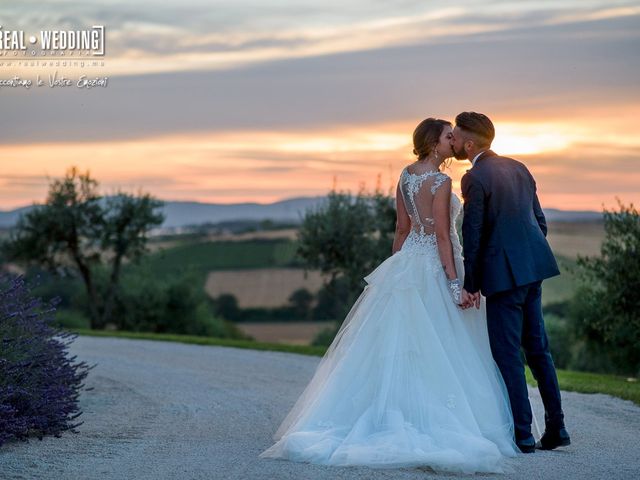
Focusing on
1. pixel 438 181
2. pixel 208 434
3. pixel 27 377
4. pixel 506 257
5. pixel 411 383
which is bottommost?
pixel 208 434

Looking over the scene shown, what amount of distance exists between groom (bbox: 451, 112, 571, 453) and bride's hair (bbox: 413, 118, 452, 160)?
0.15 meters

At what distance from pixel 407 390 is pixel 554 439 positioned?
1.43m

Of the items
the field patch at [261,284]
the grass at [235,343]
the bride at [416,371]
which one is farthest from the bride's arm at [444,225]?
the field patch at [261,284]

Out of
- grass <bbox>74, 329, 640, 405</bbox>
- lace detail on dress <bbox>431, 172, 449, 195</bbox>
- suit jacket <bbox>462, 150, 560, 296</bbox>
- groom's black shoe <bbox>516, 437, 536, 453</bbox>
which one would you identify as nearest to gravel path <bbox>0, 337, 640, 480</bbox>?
groom's black shoe <bbox>516, 437, 536, 453</bbox>

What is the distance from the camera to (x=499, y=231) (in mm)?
8742

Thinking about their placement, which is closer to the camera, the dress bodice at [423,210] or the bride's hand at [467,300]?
the bride's hand at [467,300]

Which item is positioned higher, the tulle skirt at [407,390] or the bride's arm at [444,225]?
the bride's arm at [444,225]

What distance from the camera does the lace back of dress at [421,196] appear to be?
8.94 meters

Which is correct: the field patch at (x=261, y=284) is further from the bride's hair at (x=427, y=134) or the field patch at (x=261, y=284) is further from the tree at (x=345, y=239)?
the bride's hair at (x=427, y=134)

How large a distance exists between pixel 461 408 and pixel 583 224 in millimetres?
41891

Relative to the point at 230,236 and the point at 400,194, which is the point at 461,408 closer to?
the point at 400,194

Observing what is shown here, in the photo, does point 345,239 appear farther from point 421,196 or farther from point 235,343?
point 421,196

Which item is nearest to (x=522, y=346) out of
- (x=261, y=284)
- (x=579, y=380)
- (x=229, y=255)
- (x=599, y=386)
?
(x=599, y=386)

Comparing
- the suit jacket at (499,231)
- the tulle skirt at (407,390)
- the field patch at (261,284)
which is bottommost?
the field patch at (261,284)
